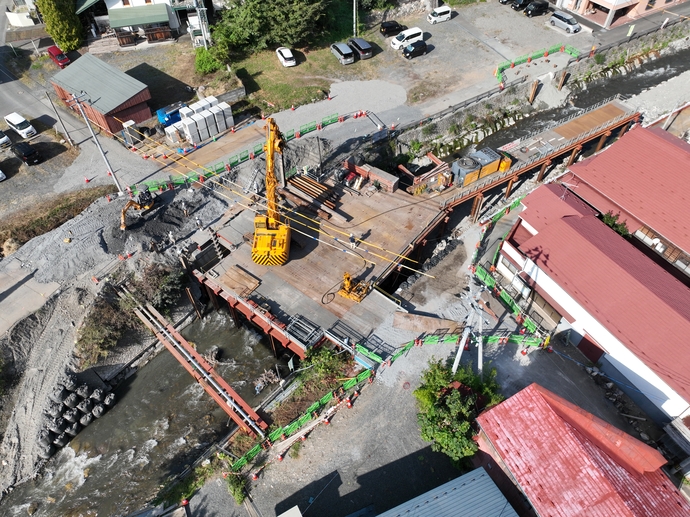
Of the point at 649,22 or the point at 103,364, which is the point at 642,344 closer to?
the point at 103,364

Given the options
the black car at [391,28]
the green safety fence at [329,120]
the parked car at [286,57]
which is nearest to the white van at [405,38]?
the black car at [391,28]

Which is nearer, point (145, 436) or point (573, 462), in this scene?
point (573, 462)

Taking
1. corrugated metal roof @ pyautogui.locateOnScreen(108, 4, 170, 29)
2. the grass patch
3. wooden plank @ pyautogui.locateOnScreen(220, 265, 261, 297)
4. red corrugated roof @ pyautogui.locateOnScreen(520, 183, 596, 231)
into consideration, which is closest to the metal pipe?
wooden plank @ pyautogui.locateOnScreen(220, 265, 261, 297)

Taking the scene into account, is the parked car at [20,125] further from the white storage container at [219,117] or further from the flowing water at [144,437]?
the flowing water at [144,437]

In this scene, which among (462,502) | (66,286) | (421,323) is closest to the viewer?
(462,502)

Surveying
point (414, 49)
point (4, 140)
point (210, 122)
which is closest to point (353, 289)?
point (210, 122)

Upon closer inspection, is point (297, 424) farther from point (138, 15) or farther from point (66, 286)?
point (138, 15)
